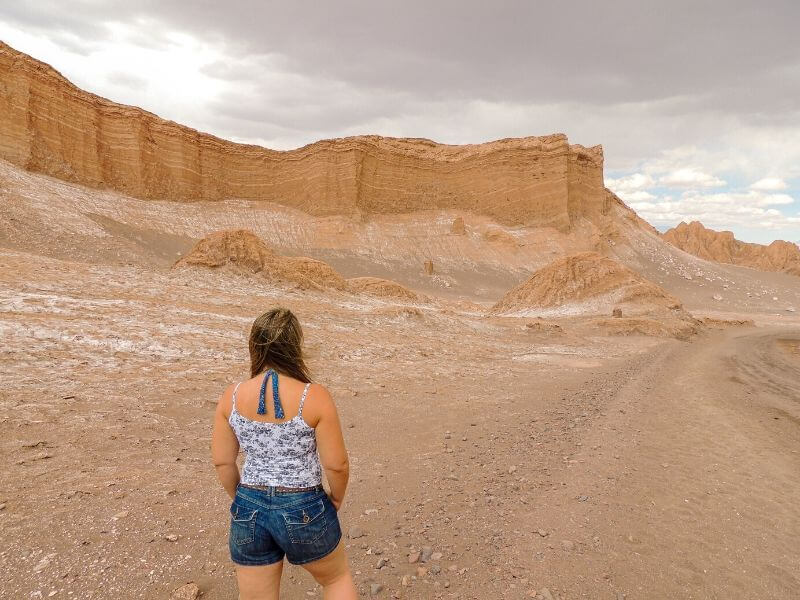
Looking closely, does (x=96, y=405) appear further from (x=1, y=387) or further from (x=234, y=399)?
(x=234, y=399)

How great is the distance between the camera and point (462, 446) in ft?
23.2

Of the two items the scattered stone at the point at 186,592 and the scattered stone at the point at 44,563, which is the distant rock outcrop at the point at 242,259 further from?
the scattered stone at the point at 186,592

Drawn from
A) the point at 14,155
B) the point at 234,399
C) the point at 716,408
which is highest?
the point at 14,155

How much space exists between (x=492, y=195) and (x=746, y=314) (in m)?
32.4

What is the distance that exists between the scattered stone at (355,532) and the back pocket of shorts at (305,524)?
95.9 inches

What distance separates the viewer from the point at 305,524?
2.20 metres

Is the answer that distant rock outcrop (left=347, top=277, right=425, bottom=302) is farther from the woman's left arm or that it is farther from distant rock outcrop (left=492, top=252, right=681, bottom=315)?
the woman's left arm

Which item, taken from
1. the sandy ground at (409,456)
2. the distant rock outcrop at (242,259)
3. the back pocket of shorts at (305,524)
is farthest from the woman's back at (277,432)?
the distant rock outcrop at (242,259)

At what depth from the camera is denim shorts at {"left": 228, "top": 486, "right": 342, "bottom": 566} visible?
86.4 inches

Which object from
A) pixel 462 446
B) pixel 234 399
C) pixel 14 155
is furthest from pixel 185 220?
pixel 234 399

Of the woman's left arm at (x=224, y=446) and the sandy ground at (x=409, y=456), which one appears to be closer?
the woman's left arm at (x=224, y=446)

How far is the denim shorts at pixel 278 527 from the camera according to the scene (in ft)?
7.20

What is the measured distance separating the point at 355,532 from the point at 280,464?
266 cm

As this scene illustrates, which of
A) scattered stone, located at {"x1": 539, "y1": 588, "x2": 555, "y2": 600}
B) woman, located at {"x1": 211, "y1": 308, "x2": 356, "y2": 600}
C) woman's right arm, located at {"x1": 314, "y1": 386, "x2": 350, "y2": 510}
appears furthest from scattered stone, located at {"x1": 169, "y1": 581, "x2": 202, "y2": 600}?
scattered stone, located at {"x1": 539, "y1": 588, "x2": 555, "y2": 600}
